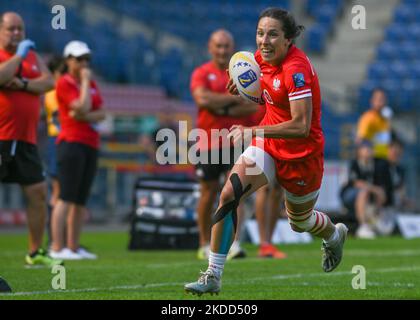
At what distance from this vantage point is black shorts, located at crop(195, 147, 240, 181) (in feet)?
36.6

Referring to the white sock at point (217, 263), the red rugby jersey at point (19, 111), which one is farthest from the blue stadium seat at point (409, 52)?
the white sock at point (217, 263)

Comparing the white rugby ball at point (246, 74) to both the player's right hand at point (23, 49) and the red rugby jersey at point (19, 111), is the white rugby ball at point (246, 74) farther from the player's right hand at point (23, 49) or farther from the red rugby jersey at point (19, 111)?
the red rugby jersey at point (19, 111)

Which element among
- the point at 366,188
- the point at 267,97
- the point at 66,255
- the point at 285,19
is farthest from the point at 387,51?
the point at 285,19

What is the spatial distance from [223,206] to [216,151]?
412 centimetres

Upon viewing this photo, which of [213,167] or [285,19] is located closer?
[285,19]

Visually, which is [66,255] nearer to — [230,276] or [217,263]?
[230,276]

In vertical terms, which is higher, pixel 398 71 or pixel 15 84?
pixel 398 71

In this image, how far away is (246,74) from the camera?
7.24 metres

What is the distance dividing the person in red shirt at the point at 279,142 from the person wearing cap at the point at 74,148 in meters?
4.01

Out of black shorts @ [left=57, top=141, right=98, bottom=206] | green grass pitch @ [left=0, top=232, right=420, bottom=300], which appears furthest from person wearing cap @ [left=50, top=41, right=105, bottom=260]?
green grass pitch @ [left=0, top=232, right=420, bottom=300]

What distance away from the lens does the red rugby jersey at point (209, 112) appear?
1120cm

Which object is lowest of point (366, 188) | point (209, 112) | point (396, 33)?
point (366, 188)

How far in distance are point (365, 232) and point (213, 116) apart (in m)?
5.63
